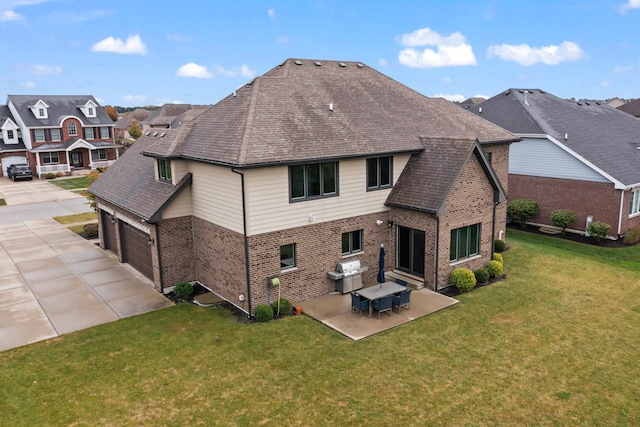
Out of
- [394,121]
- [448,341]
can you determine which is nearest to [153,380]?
[448,341]

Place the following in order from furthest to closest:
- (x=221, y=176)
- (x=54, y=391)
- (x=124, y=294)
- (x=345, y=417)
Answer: (x=124, y=294) < (x=221, y=176) < (x=54, y=391) < (x=345, y=417)

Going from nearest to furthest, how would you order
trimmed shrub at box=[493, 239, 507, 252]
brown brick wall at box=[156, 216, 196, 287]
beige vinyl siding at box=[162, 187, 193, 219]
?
beige vinyl siding at box=[162, 187, 193, 219] → brown brick wall at box=[156, 216, 196, 287] → trimmed shrub at box=[493, 239, 507, 252]

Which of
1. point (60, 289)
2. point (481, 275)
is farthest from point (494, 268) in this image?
point (60, 289)

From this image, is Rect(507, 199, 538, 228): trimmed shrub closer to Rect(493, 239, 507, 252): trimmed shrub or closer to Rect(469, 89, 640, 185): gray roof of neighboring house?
Rect(469, 89, 640, 185): gray roof of neighboring house

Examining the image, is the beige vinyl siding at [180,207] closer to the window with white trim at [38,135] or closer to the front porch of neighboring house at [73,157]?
the front porch of neighboring house at [73,157]

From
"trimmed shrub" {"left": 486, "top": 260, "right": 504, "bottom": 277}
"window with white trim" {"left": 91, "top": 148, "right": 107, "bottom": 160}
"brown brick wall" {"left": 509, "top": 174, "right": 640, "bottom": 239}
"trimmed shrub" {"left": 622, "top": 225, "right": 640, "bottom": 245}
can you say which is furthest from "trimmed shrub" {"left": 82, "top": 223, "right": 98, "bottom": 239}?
"window with white trim" {"left": 91, "top": 148, "right": 107, "bottom": 160}

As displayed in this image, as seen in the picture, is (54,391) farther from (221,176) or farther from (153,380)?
(221,176)
